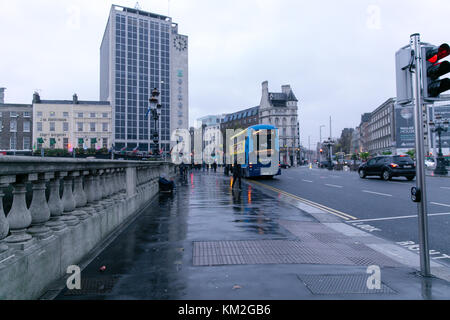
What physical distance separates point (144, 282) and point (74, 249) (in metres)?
1.29

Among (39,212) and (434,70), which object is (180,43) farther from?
(39,212)

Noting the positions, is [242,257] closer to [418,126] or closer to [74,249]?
[74,249]

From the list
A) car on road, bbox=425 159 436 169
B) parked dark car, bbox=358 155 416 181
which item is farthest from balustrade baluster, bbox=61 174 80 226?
car on road, bbox=425 159 436 169

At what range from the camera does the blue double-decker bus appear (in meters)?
25.5

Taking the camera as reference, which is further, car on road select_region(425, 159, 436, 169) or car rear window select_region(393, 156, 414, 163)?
car on road select_region(425, 159, 436, 169)

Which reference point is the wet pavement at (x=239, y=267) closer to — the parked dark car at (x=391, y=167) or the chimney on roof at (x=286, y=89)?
the parked dark car at (x=391, y=167)

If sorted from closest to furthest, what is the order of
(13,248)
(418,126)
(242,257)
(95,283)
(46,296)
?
(13,248) < (46,296) < (95,283) < (418,126) < (242,257)

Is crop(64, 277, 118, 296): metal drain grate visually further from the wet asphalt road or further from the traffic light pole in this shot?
the wet asphalt road

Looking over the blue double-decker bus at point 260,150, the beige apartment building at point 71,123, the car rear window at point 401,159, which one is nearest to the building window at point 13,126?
the beige apartment building at point 71,123

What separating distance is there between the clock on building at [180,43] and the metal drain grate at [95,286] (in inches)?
3920

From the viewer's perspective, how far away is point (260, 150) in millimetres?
25922

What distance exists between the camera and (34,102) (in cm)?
6638

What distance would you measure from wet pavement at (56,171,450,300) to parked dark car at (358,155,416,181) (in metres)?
17.8
